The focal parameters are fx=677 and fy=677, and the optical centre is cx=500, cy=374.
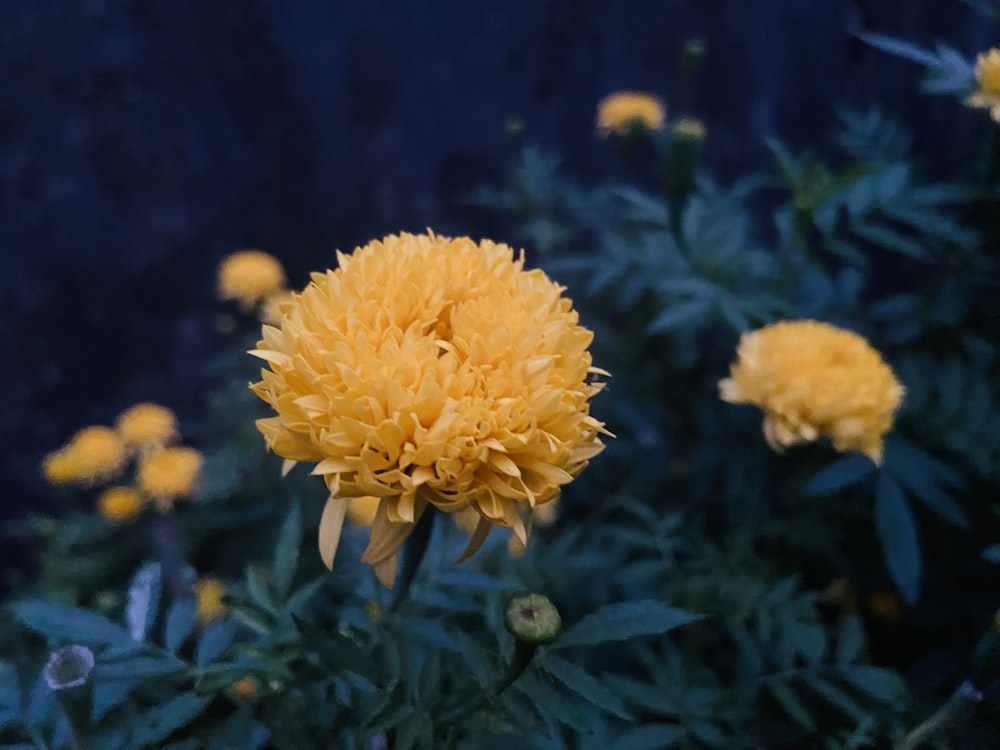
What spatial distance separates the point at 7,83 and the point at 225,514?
130 centimetres

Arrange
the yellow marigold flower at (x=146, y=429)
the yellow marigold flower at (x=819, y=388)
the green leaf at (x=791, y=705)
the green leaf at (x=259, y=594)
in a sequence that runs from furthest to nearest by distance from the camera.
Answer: the yellow marigold flower at (x=146, y=429) → the yellow marigold flower at (x=819, y=388) → the green leaf at (x=791, y=705) → the green leaf at (x=259, y=594)

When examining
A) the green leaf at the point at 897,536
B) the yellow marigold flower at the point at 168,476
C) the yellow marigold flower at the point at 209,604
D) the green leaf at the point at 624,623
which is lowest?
the yellow marigold flower at the point at 209,604

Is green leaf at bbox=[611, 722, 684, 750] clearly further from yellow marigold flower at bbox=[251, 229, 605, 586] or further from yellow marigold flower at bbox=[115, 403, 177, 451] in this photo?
yellow marigold flower at bbox=[115, 403, 177, 451]

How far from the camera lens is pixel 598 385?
2.35ft

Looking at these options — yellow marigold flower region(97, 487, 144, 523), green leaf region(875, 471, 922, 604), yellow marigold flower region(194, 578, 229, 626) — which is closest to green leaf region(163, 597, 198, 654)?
yellow marigold flower region(194, 578, 229, 626)

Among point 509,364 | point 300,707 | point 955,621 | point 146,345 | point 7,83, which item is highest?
point 7,83

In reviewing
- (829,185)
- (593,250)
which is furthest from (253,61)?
(829,185)

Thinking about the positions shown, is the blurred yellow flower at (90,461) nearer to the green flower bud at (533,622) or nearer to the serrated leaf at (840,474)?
the green flower bud at (533,622)

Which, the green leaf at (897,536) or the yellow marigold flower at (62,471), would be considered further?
the yellow marigold flower at (62,471)

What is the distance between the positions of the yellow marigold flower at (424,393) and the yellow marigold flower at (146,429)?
122 cm

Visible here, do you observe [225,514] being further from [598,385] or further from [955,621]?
[955,621]

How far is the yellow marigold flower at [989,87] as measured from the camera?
1.20m

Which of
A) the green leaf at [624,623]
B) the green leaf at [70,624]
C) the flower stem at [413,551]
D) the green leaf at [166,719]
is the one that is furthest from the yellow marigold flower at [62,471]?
the green leaf at [624,623]

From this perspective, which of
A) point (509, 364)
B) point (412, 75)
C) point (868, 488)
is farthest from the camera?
point (412, 75)
